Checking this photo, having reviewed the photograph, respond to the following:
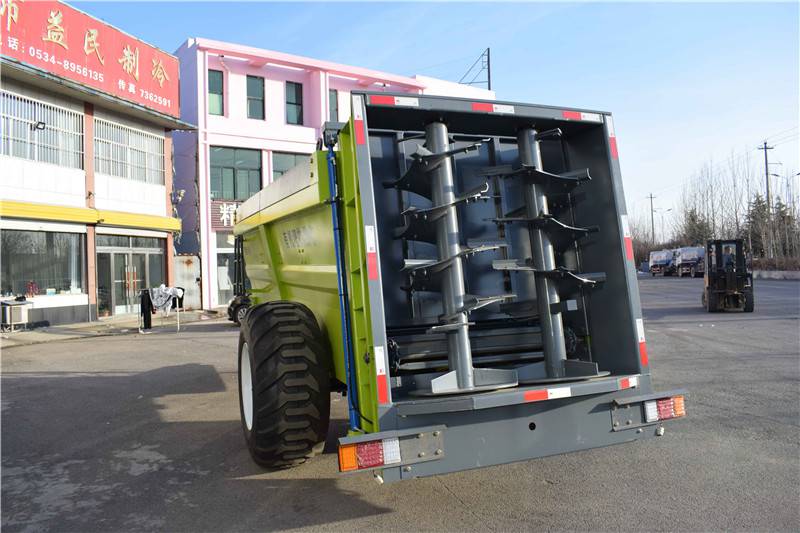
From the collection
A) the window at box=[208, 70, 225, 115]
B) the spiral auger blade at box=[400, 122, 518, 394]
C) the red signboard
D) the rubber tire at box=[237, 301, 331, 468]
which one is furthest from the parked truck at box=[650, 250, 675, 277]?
the rubber tire at box=[237, 301, 331, 468]

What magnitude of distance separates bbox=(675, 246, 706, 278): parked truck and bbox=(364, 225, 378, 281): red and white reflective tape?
4662 centimetres

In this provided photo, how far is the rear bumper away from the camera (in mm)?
3354

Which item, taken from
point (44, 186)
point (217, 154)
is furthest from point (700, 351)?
point (217, 154)

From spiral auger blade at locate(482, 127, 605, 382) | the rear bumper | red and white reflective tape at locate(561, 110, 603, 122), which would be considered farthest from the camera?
spiral auger blade at locate(482, 127, 605, 382)

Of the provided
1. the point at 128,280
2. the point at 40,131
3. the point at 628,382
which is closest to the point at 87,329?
the point at 128,280

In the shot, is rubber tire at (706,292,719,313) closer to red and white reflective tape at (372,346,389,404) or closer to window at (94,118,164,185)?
red and white reflective tape at (372,346,389,404)

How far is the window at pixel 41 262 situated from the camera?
16.6 metres

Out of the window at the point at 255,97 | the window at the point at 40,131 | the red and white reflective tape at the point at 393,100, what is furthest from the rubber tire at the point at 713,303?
the window at the point at 40,131

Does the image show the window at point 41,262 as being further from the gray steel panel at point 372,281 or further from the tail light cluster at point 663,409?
the tail light cluster at point 663,409

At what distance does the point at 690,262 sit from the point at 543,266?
4787 centimetres

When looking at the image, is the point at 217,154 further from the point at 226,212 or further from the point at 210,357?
the point at 210,357

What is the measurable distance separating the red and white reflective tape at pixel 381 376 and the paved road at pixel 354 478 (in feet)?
3.07

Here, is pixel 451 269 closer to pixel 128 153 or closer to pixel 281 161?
pixel 128 153

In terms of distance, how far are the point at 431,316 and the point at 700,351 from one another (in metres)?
7.71
